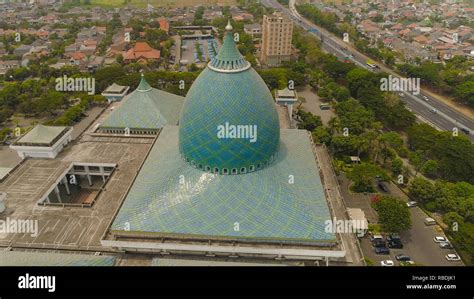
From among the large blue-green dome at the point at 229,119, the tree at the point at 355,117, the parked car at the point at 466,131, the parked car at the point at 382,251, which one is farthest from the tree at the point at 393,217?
the parked car at the point at 466,131

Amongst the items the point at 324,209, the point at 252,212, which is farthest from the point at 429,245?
the point at 252,212

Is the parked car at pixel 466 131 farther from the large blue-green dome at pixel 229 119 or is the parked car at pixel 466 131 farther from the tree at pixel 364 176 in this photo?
the large blue-green dome at pixel 229 119

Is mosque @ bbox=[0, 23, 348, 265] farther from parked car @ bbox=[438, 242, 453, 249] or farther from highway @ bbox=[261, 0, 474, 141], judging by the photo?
highway @ bbox=[261, 0, 474, 141]

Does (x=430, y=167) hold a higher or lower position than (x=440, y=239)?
higher

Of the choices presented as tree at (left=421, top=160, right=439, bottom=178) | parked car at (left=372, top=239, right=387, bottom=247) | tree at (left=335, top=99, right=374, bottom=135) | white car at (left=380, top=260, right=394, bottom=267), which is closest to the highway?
tree at (left=335, top=99, right=374, bottom=135)

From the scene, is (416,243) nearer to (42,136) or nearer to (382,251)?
(382,251)

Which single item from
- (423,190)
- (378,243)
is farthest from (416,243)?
(423,190)

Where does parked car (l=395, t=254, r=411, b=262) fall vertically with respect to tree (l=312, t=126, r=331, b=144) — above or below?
below
